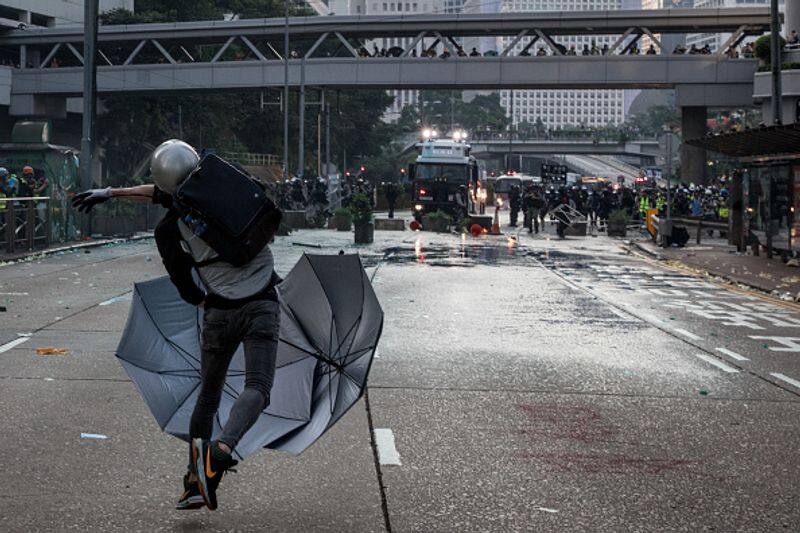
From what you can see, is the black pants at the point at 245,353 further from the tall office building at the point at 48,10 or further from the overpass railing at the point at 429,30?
the tall office building at the point at 48,10

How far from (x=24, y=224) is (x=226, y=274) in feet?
74.9

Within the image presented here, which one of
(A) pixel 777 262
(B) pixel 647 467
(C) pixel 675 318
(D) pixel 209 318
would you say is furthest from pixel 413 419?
(A) pixel 777 262

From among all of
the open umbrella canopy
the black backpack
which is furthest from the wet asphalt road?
the black backpack

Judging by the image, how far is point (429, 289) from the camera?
19.9m

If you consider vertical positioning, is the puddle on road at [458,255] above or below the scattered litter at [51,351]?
above

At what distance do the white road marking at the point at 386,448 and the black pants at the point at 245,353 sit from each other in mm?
1515

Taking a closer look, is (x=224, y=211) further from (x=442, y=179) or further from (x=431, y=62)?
(x=431, y=62)

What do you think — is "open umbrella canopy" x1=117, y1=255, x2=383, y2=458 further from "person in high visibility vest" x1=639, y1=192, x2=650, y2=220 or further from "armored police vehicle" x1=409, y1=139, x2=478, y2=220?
"person in high visibility vest" x1=639, y1=192, x2=650, y2=220

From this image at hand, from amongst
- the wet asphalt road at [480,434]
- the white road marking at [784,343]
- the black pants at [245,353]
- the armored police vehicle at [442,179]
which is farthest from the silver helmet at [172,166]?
the armored police vehicle at [442,179]

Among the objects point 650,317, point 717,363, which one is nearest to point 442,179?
point 650,317

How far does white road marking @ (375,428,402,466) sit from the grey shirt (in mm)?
1749

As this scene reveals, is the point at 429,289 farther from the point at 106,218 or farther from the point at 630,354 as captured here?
the point at 106,218

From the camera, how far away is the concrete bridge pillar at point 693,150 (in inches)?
2464

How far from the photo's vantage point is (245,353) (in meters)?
5.73
